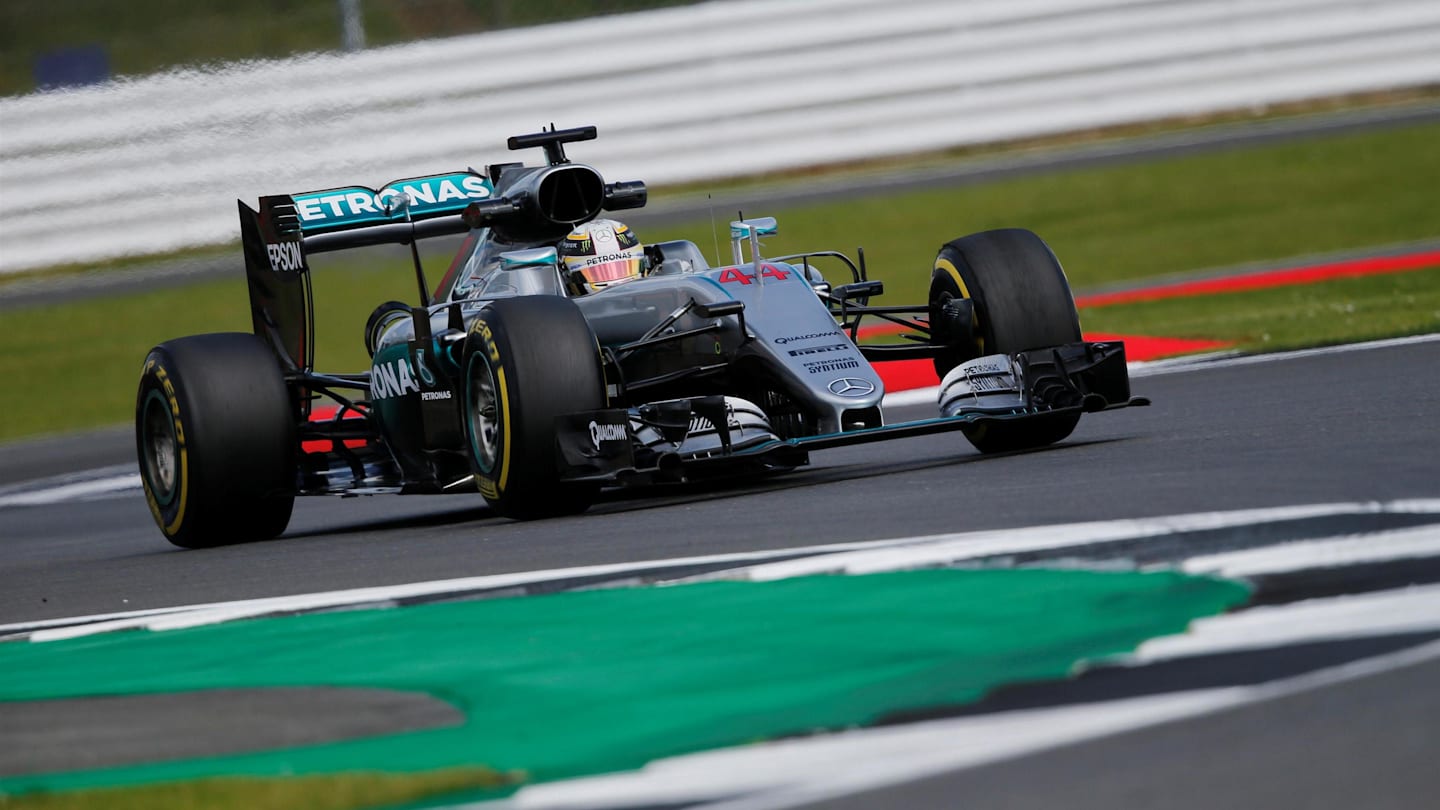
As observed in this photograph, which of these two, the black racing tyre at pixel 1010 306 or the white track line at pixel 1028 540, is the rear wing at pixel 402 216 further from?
the white track line at pixel 1028 540

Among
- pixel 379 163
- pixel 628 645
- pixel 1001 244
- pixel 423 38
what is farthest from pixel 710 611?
pixel 423 38

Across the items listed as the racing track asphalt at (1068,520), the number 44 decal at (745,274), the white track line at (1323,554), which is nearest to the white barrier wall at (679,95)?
the racing track asphalt at (1068,520)

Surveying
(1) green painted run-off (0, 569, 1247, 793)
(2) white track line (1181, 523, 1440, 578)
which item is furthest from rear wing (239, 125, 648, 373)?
(2) white track line (1181, 523, 1440, 578)

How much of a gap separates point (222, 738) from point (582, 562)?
231 centimetres

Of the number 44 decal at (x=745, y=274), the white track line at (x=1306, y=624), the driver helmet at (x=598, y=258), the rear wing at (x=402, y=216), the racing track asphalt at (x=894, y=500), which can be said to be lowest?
the racing track asphalt at (x=894, y=500)

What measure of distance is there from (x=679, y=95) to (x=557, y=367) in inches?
659

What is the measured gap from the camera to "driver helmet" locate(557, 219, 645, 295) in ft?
33.6

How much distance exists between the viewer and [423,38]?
84.0 ft

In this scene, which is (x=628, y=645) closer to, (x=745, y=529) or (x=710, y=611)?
(x=710, y=611)

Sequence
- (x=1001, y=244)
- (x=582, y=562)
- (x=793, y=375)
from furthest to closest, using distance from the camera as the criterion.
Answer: (x=1001, y=244)
(x=793, y=375)
(x=582, y=562)

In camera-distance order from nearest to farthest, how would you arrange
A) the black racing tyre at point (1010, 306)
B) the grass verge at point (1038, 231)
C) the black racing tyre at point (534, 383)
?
the black racing tyre at point (534, 383)
the black racing tyre at point (1010, 306)
the grass verge at point (1038, 231)

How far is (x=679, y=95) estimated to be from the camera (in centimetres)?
2520

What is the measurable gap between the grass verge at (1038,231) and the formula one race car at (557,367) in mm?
8194

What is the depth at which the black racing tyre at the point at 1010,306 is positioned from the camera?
9.60m
